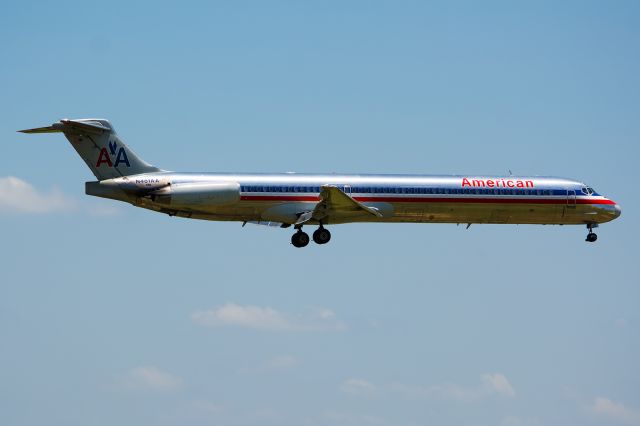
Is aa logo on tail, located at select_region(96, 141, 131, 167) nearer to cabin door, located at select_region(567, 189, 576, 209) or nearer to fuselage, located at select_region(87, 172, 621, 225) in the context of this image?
fuselage, located at select_region(87, 172, 621, 225)

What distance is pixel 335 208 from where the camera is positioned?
48.7 m

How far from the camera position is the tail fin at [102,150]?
4791 centimetres

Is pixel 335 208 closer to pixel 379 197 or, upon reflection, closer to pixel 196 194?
pixel 379 197

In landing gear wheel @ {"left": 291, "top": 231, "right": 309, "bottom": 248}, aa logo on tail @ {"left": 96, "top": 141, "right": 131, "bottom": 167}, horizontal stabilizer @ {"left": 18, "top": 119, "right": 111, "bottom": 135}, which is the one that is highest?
horizontal stabilizer @ {"left": 18, "top": 119, "right": 111, "bottom": 135}

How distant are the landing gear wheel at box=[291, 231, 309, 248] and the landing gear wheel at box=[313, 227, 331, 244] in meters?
0.56

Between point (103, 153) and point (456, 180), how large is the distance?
48.8 ft

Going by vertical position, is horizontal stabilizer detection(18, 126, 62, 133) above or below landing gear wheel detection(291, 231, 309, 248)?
above

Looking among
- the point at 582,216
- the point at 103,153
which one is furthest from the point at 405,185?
the point at 103,153

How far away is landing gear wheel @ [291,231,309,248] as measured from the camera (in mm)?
50438

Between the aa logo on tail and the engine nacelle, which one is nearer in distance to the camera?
the engine nacelle

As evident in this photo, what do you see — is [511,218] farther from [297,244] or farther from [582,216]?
[297,244]

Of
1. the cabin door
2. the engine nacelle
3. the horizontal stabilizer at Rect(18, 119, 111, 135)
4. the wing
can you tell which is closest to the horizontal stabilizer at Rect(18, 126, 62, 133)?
the horizontal stabilizer at Rect(18, 119, 111, 135)

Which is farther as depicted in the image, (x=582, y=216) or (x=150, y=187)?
(x=582, y=216)

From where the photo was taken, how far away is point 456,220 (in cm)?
5181
